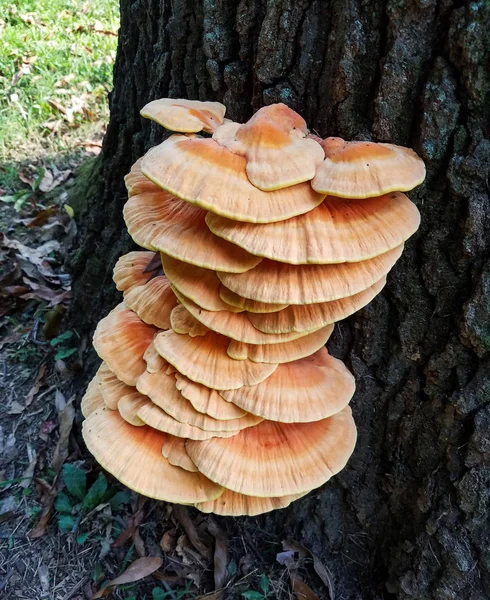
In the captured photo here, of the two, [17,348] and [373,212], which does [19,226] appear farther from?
[373,212]

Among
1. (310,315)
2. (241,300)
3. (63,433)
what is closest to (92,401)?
(241,300)

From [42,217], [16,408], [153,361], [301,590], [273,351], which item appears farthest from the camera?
[42,217]

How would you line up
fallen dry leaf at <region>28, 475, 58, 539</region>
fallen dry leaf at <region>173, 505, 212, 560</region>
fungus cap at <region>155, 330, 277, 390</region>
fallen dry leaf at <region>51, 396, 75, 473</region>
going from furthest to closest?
fallen dry leaf at <region>51, 396, 75, 473</region>, fallen dry leaf at <region>28, 475, 58, 539</region>, fallen dry leaf at <region>173, 505, 212, 560</region>, fungus cap at <region>155, 330, 277, 390</region>

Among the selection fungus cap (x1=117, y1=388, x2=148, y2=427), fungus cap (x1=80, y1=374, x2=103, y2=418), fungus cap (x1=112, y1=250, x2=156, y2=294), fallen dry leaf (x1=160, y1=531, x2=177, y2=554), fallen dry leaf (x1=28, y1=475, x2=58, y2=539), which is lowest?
fallen dry leaf (x1=28, y1=475, x2=58, y2=539)

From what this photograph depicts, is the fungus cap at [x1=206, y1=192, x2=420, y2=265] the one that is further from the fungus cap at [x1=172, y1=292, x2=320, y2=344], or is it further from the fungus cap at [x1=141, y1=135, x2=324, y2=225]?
the fungus cap at [x1=172, y1=292, x2=320, y2=344]

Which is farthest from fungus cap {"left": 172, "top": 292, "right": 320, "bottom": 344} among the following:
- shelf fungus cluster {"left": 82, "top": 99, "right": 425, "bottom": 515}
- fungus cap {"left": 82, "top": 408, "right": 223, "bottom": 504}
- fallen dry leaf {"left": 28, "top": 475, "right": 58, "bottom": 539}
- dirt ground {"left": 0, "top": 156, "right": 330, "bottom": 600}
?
fallen dry leaf {"left": 28, "top": 475, "right": 58, "bottom": 539}

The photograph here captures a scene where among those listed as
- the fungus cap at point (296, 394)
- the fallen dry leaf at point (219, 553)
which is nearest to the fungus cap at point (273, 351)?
the fungus cap at point (296, 394)

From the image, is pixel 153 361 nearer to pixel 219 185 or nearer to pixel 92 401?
pixel 92 401
